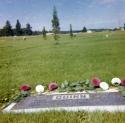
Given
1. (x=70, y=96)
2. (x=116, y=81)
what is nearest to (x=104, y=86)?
(x=116, y=81)

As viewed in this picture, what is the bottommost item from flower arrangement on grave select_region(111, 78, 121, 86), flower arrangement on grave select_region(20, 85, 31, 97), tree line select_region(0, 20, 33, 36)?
flower arrangement on grave select_region(20, 85, 31, 97)

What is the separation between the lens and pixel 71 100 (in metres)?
6.28

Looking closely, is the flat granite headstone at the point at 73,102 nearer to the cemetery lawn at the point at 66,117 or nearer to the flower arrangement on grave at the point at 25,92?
the flower arrangement on grave at the point at 25,92

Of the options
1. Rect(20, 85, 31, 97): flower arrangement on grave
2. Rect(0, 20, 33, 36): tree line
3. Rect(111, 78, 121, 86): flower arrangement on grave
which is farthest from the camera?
Rect(0, 20, 33, 36): tree line

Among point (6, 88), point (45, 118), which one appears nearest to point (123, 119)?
point (45, 118)

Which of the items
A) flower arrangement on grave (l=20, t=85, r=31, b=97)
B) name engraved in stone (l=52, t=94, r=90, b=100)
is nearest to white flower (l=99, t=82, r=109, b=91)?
name engraved in stone (l=52, t=94, r=90, b=100)

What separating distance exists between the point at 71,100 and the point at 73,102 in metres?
0.16

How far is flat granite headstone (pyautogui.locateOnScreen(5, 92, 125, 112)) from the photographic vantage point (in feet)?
18.8

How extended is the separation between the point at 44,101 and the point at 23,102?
455mm

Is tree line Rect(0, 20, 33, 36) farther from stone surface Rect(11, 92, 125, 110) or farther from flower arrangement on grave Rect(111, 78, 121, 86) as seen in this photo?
stone surface Rect(11, 92, 125, 110)

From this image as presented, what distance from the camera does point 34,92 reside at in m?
7.41

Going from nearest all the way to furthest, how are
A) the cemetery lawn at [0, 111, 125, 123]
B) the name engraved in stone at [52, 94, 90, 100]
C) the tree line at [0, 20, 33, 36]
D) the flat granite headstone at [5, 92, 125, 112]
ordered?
the cemetery lawn at [0, 111, 125, 123]
the flat granite headstone at [5, 92, 125, 112]
the name engraved in stone at [52, 94, 90, 100]
the tree line at [0, 20, 33, 36]

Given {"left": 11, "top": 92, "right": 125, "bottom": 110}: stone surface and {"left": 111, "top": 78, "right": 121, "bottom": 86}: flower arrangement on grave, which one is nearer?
{"left": 11, "top": 92, "right": 125, "bottom": 110}: stone surface

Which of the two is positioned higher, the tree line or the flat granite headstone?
the tree line
